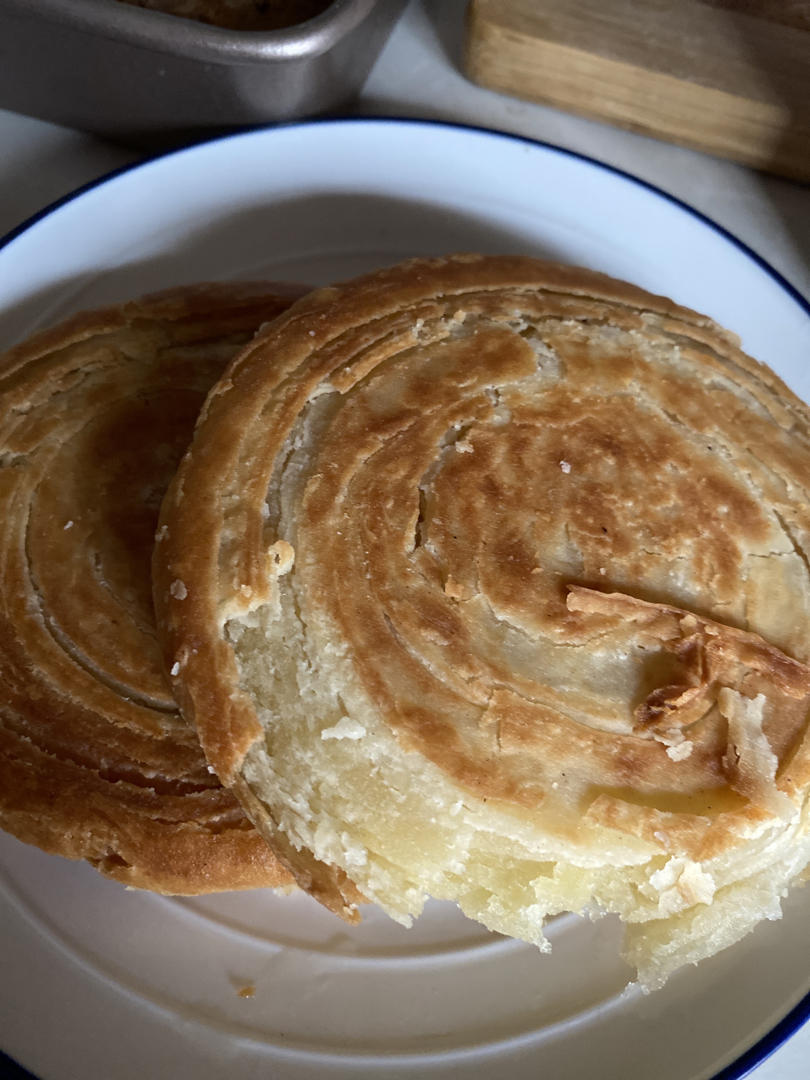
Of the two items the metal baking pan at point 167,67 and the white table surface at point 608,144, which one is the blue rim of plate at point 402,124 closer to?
the metal baking pan at point 167,67

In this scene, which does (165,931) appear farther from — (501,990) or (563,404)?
(563,404)

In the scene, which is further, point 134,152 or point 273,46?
point 134,152

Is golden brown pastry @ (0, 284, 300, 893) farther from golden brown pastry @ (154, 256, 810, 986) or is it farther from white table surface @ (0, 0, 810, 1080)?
white table surface @ (0, 0, 810, 1080)

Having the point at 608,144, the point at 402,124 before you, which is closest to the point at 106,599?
the point at 402,124

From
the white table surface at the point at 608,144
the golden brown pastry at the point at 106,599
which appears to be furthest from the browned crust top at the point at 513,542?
the white table surface at the point at 608,144

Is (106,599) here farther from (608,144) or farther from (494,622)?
(608,144)

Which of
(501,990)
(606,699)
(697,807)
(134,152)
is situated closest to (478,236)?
(134,152)
